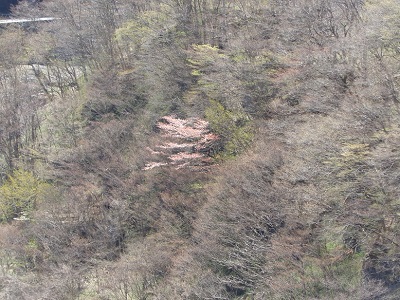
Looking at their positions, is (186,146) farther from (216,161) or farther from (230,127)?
(230,127)

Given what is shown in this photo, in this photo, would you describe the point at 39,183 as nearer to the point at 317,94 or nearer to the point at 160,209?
the point at 160,209

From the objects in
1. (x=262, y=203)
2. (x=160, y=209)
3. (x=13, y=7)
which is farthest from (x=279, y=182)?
(x=13, y=7)

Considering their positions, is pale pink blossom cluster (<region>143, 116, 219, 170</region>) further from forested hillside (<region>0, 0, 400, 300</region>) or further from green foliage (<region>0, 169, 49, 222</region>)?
green foliage (<region>0, 169, 49, 222</region>)

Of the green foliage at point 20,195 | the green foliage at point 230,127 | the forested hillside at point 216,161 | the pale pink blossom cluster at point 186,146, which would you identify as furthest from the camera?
the green foliage at point 20,195

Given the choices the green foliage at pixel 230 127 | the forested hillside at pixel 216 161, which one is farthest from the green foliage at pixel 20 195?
the green foliage at pixel 230 127

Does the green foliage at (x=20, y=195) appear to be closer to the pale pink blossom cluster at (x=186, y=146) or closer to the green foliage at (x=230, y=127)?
the pale pink blossom cluster at (x=186, y=146)
